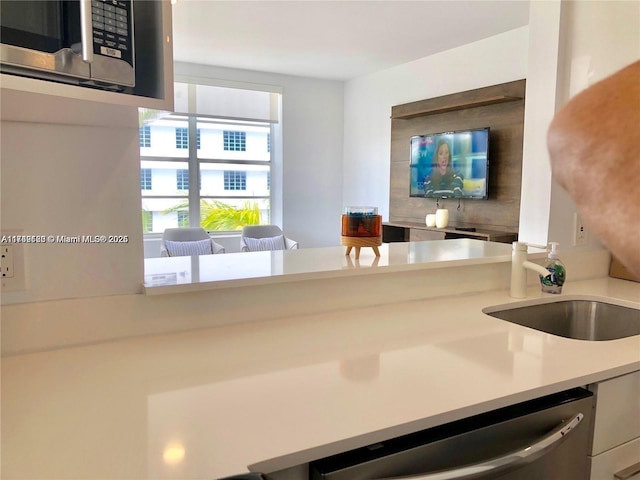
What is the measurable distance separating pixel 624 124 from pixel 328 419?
0.59 m

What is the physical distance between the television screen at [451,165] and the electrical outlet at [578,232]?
216 centimetres

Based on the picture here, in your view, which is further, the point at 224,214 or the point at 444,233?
the point at 224,214

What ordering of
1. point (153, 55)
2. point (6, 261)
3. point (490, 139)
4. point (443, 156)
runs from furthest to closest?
point (443, 156), point (490, 139), point (6, 261), point (153, 55)

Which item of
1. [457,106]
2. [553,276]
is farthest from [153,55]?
[457,106]

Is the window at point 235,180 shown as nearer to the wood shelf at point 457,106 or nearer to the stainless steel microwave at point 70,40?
the wood shelf at point 457,106

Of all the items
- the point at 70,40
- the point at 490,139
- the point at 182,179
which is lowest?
the point at 182,179

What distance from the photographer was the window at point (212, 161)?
17.2 ft

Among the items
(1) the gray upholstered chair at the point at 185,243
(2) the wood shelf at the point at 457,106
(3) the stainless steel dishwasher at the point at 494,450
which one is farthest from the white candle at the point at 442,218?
(3) the stainless steel dishwasher at the point at 494,450

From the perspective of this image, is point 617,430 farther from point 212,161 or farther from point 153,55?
point 212,161

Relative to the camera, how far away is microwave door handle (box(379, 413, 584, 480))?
80 cm

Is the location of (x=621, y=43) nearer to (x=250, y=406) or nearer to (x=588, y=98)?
(x=588, y=98)

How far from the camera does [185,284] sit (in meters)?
1.18

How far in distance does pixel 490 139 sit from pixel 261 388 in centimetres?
372

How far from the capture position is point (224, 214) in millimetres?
5652
